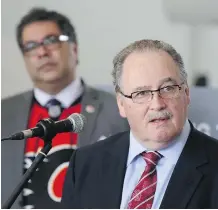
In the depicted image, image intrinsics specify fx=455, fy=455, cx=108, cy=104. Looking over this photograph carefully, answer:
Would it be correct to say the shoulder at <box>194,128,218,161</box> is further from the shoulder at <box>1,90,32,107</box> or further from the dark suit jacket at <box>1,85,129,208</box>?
the shoulder at <box>1,90,32,107</box>

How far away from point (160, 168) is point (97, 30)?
633mm

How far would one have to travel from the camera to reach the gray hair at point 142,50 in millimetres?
1645

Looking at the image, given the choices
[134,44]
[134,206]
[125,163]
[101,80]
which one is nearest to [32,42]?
[101,80]

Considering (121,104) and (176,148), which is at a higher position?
(121,104)

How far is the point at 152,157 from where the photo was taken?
1675mm

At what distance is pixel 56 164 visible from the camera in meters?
1.89

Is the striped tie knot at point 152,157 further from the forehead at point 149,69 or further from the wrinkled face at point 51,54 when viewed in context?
the wrinkled face at point 51,54

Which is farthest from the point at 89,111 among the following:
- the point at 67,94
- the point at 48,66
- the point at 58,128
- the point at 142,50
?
the point at 58,128

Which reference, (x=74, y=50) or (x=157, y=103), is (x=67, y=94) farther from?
(x=157, y=103)

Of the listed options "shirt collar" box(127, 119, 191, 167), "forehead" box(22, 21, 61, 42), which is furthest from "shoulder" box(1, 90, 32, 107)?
"shirt collar" box(127, 119, 191, 167)

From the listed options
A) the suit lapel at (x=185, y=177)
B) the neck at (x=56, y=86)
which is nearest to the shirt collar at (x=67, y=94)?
the neck at (x=56, y=86)

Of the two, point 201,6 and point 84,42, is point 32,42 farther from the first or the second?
point 201,6

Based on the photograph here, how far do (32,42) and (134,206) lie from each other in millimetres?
793

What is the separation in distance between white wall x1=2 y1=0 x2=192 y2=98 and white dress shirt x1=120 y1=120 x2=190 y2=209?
34cm
